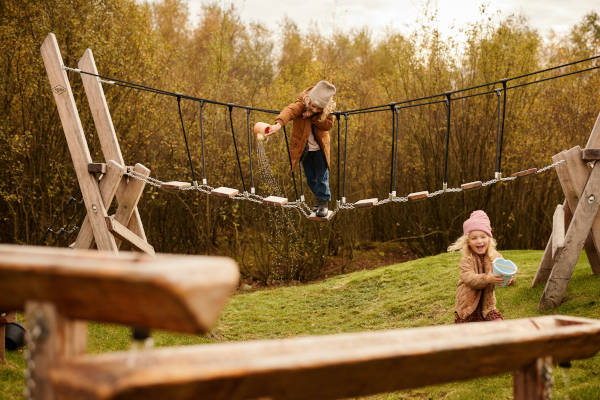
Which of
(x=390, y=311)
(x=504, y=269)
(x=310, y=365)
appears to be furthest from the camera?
(x=390, y=311)

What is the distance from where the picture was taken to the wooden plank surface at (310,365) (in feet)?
4.12

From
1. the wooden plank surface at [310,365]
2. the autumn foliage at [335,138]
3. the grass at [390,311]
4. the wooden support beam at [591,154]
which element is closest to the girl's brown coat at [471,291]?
the grass at [390,311]

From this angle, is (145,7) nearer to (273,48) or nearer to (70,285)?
(273,48)

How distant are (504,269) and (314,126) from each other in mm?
2190

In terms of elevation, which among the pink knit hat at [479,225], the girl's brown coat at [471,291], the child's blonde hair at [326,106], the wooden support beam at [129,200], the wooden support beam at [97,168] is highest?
the child's blonde hair at [326,106]

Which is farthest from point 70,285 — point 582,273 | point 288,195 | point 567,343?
point 288,195

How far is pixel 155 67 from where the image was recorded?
8.95 meters

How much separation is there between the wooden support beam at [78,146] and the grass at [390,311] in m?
1.14

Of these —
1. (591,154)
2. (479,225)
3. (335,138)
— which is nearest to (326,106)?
(479,225)

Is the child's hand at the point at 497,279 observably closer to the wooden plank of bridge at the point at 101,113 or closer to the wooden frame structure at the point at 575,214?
the wooden frame structure at the point at 575,214

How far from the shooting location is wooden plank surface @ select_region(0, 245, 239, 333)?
46.4 inches

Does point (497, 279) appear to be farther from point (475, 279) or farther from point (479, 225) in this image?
point (479, 225)

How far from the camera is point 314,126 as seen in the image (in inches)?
203

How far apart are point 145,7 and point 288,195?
4.17 meters
